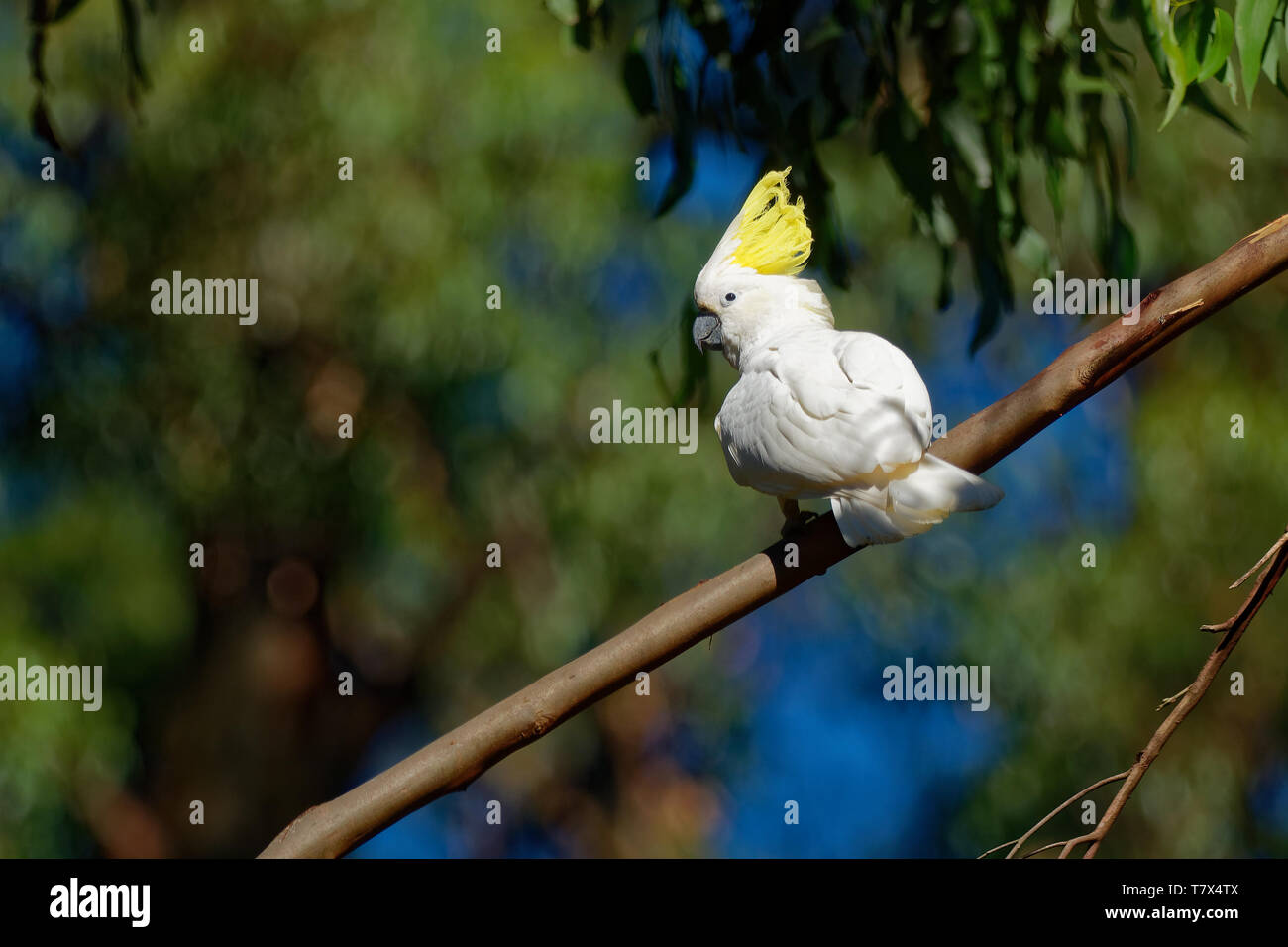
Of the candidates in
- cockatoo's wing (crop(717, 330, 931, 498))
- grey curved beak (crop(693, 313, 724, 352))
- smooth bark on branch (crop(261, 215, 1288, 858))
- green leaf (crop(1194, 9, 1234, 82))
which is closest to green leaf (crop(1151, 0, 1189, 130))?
green leaf (crop(1194, 9, 1234, 82))

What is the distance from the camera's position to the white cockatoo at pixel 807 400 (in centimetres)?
123

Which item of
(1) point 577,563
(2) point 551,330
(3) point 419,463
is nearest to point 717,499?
(1) point 577,563

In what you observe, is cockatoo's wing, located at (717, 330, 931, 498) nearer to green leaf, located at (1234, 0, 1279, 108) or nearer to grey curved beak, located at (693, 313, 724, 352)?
Answer: grey curved beak, located at (693, 313, 724, 352)

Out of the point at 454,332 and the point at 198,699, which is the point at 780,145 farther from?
the point at 198,699

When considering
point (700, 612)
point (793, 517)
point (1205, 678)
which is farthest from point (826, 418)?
point (1205, 678)

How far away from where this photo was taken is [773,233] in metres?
1.51

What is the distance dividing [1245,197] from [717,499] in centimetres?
141

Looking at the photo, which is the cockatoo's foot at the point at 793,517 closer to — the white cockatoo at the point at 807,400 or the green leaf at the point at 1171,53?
the white cockatoo at the point at 807,400

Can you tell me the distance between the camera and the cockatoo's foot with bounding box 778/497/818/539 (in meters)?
→ 1.36

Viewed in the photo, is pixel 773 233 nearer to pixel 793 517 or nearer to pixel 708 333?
pixel 708 333

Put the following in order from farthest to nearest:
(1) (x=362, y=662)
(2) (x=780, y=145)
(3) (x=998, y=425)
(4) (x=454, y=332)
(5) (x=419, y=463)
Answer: (1) (x=362, y=662) < (5) (x=419, y=463) < (4) (x=454, y=332) < (2) (x=780, y=145) < (3) (x=998, y=425)

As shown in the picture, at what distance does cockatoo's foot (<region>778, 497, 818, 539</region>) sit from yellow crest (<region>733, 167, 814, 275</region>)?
0.30 meters

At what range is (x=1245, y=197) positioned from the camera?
2.82 metres

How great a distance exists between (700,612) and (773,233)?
556 millimetres
